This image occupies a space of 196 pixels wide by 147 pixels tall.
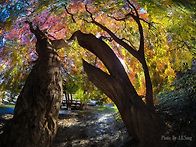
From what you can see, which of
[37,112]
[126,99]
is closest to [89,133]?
[126,99]

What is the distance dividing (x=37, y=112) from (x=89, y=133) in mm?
5724

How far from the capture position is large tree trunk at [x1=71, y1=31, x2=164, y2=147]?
20.7 feet

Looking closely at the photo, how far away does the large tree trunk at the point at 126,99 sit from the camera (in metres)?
6.31

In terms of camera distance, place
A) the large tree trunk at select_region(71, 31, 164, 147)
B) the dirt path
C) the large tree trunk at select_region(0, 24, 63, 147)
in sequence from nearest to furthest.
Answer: the large tree trunk at select_region(0, 24, 63, 147), the large tree trunk at select_region(71, 31, 164, 147), the dirt path

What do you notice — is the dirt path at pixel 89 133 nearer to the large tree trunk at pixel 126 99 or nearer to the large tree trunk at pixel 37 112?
the large tree trunk at pixel 126 99

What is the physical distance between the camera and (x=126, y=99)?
21.6 feet

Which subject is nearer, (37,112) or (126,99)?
(37,112)

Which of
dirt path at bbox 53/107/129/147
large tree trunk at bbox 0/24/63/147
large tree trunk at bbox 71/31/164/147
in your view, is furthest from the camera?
dirt path at bbox 53/107/129/147

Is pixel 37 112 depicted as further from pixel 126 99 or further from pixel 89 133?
pixel 89 133

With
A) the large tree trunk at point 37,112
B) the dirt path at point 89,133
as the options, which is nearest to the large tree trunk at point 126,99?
the large tree trunk at point 37,112

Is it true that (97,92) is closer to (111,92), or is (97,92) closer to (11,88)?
(11,88)

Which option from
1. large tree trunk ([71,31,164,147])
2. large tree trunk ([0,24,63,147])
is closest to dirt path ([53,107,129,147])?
large tree trunk ([71,31,164,147])

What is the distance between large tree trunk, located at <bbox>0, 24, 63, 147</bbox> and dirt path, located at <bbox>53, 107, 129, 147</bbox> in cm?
312

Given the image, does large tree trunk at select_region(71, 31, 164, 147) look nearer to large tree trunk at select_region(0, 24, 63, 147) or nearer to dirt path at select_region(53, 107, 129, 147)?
large tree trunk at select_region(0, 24, 63, 147)
